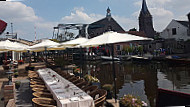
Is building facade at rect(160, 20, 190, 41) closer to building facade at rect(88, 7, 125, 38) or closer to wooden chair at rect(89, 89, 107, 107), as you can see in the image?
building facade at rect(88, 7, 125, 38)

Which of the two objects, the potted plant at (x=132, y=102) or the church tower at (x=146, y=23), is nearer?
the potted plant at (x=132, y=102)

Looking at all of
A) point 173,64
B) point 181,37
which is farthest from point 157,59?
point 181,37

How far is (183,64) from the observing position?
65.1 ft

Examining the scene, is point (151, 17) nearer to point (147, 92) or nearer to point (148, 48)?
point (148, 48)

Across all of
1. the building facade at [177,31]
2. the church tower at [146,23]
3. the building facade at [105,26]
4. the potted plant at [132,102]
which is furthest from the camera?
the church tower at [146,23]

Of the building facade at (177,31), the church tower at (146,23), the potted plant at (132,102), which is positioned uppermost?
the church tower at (146,23)

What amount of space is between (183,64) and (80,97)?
19056mm

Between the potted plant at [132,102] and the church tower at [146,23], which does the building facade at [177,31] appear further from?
the potted plant at [132,102]

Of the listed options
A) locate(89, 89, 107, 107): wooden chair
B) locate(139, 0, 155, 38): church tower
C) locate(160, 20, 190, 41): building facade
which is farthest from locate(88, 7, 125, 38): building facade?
locate(89, 89, 107, 107): wooden chair

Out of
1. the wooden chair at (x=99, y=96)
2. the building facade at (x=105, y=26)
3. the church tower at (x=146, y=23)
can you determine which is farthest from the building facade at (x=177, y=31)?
the wooden chair at (x=99, y=96)

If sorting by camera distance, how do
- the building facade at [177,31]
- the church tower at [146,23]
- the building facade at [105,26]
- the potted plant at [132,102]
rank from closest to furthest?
the potted plant at [132,102] < the building facade at [177,31] < the building facade at [105,26] < the church tower at [146,23]

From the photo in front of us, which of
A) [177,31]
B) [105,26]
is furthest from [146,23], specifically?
[177,31]

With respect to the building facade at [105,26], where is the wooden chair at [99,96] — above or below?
below

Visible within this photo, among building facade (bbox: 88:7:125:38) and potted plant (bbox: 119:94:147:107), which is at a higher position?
→ building facade (bbox: 88:7:125:38)
